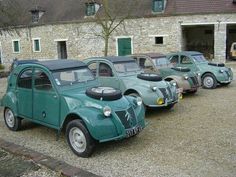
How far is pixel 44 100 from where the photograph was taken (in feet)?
20.4

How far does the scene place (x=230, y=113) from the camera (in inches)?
318

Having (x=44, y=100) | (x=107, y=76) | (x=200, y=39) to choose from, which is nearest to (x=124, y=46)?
(x=200, y=39)

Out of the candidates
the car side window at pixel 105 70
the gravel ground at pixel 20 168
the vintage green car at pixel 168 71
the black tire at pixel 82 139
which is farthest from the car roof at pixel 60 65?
the vintage green car at pixel 168 71

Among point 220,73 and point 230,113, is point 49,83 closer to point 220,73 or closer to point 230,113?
point 230,113

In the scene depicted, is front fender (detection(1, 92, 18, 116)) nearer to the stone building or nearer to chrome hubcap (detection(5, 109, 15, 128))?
chrome hubcap (detection(5, 109, 15, 128))

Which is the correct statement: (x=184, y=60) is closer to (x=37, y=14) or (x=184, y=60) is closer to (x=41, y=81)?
(x=41, y=81)

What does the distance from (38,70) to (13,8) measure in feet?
20.8

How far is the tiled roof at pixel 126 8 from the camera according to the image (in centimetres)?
2255

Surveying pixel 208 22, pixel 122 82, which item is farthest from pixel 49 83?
pixel 208 22

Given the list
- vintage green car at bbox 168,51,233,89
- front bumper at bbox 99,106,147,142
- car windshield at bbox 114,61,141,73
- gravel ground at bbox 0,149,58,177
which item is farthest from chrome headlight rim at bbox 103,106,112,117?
vintage green car at bbox 168,51,233,89

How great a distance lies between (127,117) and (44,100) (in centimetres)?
178

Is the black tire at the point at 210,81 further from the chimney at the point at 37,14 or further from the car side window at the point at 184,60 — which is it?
the chimney at the point at 37,14

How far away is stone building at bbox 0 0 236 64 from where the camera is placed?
22891 mm

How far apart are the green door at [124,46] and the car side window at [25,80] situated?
19167 millimetres
